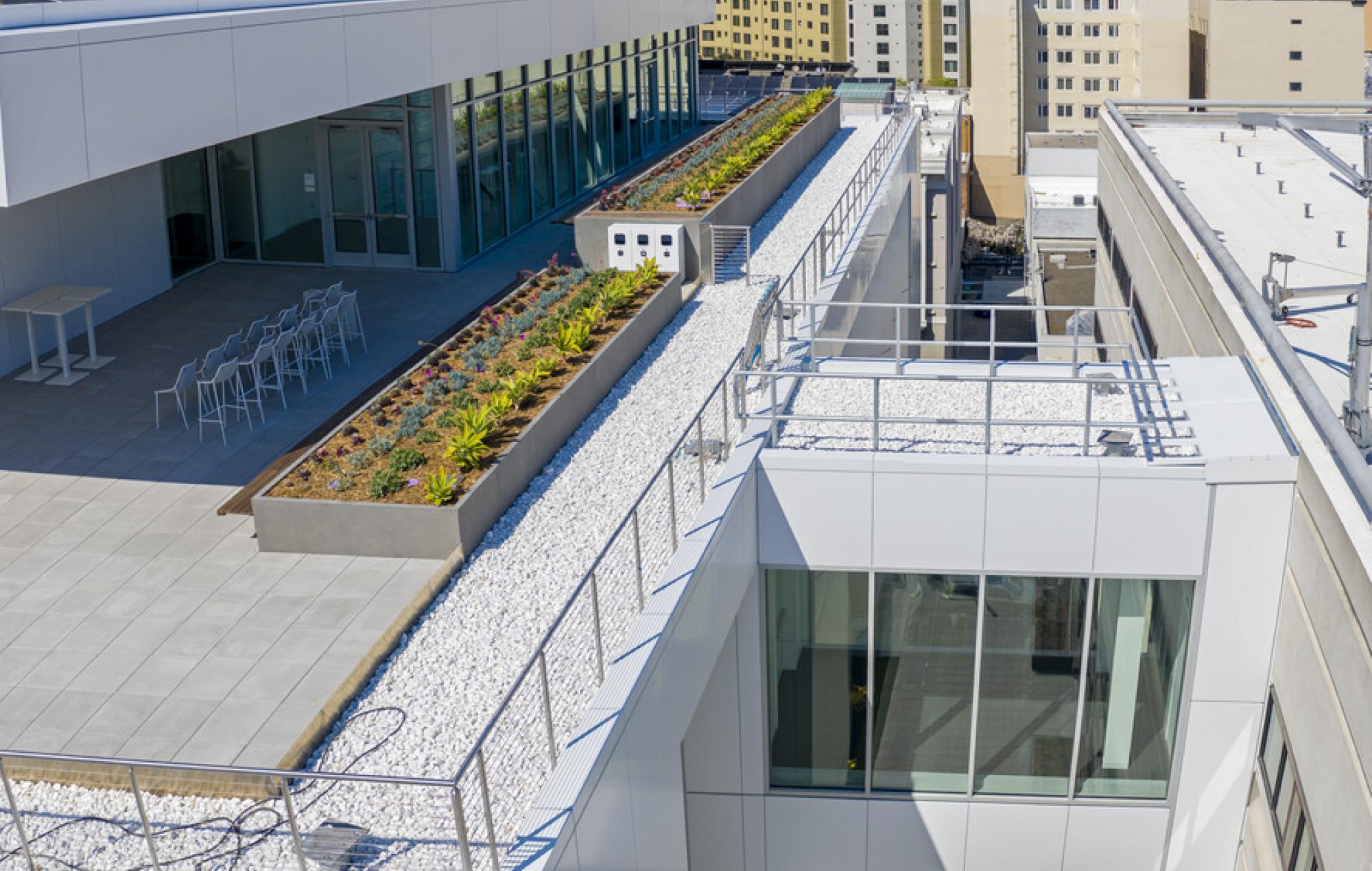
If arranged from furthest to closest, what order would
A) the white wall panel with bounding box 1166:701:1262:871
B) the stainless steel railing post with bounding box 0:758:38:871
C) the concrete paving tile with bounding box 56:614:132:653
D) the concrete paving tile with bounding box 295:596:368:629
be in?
1. the white wall panel with bounding box 1166:701:1262:871
2. the concrete paving tile with bounding box 295:596:368:629
3. the concrete paving tile with bounding box 56:614:132:653
4. the stainless steel railing post with bounding box 0:758:38:871

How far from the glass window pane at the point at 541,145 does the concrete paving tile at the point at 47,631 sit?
52.6 feet

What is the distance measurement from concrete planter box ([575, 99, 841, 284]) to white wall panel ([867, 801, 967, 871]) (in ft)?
26.7

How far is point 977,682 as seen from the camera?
12656 millimetres

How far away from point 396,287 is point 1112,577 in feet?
38.2

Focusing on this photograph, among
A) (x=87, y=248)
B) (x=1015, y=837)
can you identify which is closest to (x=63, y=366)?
(x=87, y=248)

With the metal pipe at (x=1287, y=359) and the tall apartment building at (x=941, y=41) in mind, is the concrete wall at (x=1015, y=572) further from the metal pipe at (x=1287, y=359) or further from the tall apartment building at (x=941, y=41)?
the tall apartment building at (x=941, y=41)

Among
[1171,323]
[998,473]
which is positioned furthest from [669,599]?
[1171,323]

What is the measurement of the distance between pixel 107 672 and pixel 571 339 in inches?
245

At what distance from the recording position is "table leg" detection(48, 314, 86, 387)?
51.0 feet

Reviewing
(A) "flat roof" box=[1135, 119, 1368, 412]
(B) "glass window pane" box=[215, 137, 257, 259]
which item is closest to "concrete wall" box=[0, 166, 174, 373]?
(B) "glass window pane" box=[215, 137, 257, 259]

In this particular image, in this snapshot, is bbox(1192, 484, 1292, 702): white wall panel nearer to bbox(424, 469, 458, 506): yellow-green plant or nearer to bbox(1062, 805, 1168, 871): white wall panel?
bbox(1062, 805, 1168, 871): white wall panel

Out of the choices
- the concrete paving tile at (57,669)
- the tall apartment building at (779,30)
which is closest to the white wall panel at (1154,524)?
the concrete paving tile at (57,669)

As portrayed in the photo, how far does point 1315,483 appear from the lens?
10258 mm

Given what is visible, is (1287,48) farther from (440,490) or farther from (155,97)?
(440,490)
